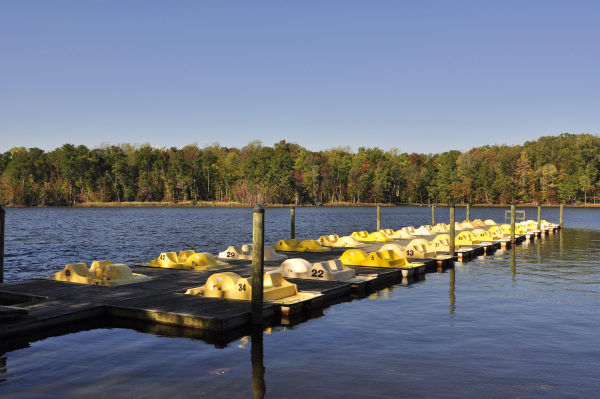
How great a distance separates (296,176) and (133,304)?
142m

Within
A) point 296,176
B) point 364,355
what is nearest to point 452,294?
point 364,355

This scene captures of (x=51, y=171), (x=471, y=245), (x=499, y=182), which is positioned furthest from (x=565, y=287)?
(x=51, y=171)

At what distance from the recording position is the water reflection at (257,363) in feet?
29.3

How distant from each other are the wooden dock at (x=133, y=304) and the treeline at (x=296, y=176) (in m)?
132

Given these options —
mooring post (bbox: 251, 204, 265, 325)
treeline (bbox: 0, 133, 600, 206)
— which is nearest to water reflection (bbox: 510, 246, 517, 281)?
mooring post (bbox: 251, 204, 265, 325)

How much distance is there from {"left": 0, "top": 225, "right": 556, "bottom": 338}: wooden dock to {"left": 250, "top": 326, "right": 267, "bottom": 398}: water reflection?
49 cm

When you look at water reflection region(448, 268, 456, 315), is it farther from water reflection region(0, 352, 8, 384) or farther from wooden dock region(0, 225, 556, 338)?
water reflection region(0, 352, 8, 384)

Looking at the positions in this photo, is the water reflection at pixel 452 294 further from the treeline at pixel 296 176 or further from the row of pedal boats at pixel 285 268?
the treeline at pixel 296 176

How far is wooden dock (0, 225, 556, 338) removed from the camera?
11.9 metres

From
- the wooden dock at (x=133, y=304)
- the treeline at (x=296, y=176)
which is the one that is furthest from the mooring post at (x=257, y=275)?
the treeline at (x=296, y=176)

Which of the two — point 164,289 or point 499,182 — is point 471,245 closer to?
point 164,289

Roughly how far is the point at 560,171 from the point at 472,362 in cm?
14585

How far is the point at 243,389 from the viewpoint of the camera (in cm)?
895

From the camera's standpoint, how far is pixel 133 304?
13.5 metres
